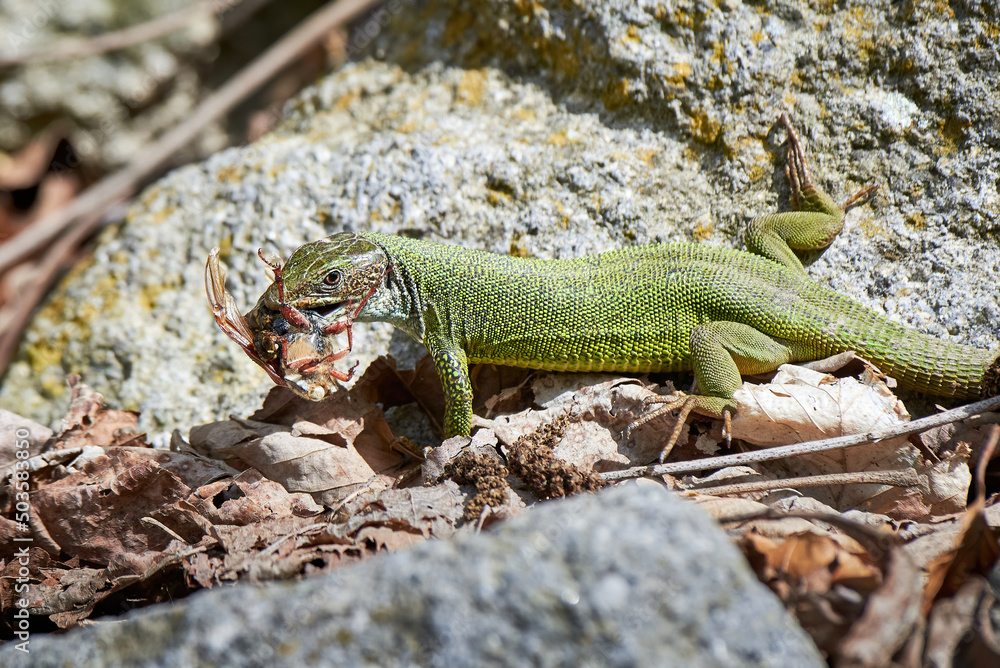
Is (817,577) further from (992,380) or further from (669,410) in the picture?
(992,380)

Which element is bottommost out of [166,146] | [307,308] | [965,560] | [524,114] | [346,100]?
[965,560]

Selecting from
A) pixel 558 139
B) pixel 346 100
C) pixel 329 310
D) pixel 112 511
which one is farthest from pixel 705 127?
pixel 112 511

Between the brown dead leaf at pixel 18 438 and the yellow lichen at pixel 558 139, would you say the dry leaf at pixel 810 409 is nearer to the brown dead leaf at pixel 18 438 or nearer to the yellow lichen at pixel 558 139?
the yellow lichen at pixel 558 139

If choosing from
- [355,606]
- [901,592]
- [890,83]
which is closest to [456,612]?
[355,606]

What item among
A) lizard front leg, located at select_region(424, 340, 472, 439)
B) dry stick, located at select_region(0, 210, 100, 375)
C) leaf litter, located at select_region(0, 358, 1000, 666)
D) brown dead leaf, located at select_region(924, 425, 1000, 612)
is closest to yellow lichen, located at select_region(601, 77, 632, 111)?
leaf litter, located at select_region(0, 358, 1000, 666)

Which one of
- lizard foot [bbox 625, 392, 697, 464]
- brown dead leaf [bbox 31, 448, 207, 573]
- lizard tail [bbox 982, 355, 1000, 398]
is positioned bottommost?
brown dead leaf [bbox 31, 448, 207, 573]

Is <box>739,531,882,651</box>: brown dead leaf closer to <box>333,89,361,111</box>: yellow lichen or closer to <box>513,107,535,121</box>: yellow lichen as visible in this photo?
<box>513,107,535,121</box>: yellow lichen

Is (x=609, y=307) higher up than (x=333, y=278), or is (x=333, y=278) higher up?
(x=333, y=278)
